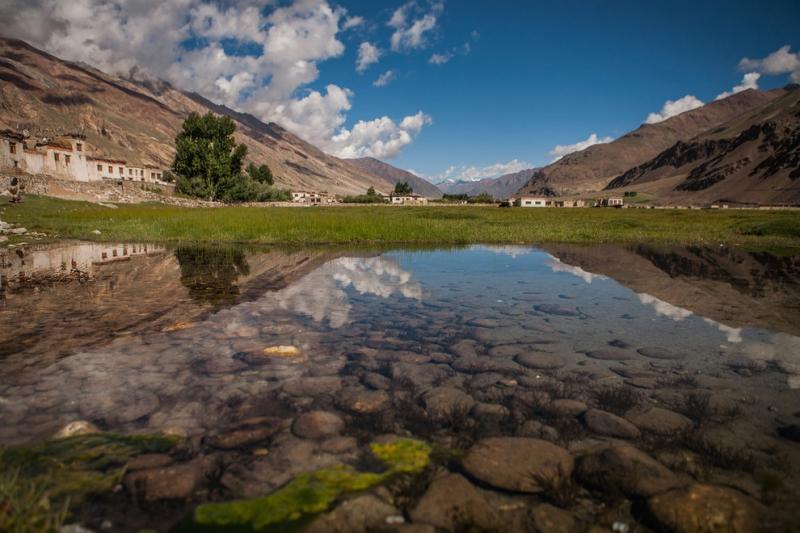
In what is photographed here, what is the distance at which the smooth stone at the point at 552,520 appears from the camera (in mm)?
3098

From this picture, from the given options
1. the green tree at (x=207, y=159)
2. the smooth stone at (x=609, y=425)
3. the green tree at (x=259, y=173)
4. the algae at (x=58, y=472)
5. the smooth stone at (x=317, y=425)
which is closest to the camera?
the algae at (x=58, y=472)

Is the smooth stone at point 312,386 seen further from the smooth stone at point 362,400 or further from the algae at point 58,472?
the algae at point 58,472

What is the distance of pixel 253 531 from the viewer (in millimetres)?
3035

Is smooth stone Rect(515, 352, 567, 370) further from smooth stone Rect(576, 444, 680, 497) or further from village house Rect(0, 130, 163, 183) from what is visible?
village house Rect(0, 130, 163, 183)

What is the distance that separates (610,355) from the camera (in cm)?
682

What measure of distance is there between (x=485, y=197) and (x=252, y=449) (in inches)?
5795

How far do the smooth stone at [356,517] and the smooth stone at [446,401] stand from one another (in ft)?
5.13

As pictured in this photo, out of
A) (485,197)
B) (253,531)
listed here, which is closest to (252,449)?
(253,531)

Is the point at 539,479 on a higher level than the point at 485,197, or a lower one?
lower

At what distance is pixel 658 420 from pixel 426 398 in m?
2.47

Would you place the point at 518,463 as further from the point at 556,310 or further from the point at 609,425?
the point at 556,310

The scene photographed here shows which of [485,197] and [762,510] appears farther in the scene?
[485,197]

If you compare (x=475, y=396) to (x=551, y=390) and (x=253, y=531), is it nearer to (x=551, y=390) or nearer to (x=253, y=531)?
(x=551, y=390)

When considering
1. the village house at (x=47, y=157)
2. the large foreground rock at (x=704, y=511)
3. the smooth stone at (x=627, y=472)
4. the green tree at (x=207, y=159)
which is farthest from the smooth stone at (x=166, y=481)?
the green tree at (x=207, y=159)
